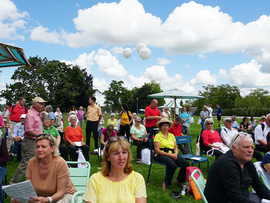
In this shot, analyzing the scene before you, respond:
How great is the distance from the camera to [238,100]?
64.0 metres

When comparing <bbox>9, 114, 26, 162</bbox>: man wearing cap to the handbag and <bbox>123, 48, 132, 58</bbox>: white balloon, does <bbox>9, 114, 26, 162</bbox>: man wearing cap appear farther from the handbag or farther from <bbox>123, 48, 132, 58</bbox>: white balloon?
<bbox>123, 48, 132, 58</bbox>: white balloon

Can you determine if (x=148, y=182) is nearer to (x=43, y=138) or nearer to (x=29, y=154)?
(x=29, y=154)

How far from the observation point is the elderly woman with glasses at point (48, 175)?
2.66m

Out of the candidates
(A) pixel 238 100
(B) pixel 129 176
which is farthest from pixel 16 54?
(A) pixel 238 100

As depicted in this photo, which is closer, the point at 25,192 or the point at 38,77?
the point at 25,192

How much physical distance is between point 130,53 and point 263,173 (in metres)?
10.3

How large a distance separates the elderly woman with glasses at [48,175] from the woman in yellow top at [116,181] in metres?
0.66

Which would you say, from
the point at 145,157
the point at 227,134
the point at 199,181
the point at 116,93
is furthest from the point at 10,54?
the point at 116,93

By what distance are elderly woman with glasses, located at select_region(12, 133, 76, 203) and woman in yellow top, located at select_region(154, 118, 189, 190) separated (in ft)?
7.92

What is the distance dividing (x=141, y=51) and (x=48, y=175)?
968cm

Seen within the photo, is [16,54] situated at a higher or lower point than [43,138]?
higher

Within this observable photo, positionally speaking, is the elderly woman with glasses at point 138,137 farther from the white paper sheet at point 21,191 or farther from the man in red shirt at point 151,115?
the white paper sheet at point 21,191

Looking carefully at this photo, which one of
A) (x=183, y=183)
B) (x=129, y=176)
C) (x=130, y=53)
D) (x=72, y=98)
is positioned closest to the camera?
(x=129, y=176)

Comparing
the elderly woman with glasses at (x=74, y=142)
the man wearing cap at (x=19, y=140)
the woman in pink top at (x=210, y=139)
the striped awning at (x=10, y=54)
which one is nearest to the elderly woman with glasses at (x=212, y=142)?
the woman in pink top at (x=210, y=139)
